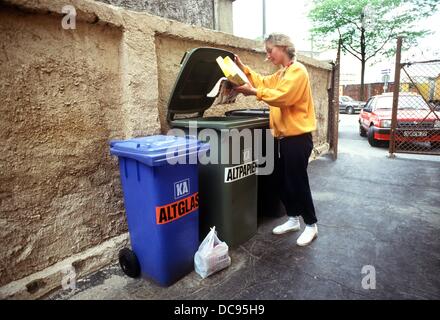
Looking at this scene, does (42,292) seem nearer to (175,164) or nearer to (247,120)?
(175,164)

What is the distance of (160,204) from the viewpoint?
209 cm

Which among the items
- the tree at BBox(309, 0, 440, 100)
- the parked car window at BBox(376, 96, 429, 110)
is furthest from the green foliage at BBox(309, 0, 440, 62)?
the parked car window at BBox(376, 96, 429, 110)

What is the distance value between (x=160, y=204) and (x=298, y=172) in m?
1.35

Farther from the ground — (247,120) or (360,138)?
(247,120)

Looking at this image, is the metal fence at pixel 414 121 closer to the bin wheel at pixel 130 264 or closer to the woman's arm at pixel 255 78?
the woman's arm at pixel 255 78

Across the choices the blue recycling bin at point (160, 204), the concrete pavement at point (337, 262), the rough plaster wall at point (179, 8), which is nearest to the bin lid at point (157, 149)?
the blue recycling bin at point (160, 204)

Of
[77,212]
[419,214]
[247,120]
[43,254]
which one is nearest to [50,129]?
[77,212]

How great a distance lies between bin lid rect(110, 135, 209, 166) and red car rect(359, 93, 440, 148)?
6.22 metres

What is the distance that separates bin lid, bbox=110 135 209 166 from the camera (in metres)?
2.00

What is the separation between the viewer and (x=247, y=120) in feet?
8.84

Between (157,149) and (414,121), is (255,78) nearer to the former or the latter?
(157,149)

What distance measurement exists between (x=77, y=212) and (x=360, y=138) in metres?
9.45

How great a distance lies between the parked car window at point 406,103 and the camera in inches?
309

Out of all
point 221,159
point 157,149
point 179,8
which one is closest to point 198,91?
point 221,159
